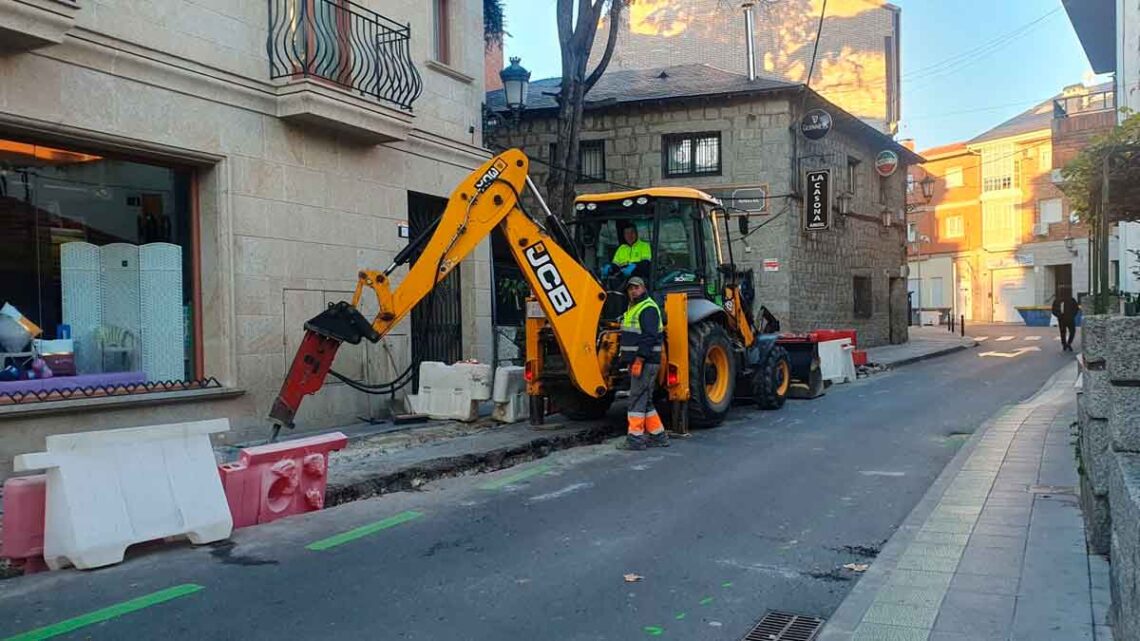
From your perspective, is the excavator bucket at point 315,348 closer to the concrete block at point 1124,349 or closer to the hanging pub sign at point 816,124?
the concrete block at point 1124,349

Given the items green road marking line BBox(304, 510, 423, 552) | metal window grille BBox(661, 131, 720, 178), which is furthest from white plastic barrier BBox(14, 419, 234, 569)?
metal window grille BBox(661, 131, 720, 178)

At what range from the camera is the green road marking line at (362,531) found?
5.74 meters

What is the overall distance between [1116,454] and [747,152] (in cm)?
1736

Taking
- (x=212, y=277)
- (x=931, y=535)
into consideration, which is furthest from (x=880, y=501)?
(x=212, y=277)

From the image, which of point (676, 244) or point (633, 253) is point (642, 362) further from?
point (676, 244)

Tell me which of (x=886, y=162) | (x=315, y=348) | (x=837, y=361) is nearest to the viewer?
(x=315, y=348)

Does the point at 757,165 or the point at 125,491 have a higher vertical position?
the point at 757,165

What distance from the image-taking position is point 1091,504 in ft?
16.7

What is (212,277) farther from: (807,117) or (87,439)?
(807,117)

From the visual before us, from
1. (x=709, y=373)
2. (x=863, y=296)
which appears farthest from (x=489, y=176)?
(x=863, y=296)

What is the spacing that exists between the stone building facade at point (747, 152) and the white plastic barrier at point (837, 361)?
11.4 ft

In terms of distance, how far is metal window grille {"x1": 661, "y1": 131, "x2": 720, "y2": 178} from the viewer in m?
21.1

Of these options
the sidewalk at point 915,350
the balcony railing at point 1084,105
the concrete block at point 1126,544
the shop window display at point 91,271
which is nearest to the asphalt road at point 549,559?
the concrete block at point 1126,544

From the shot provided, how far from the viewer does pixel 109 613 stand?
4449 mm
